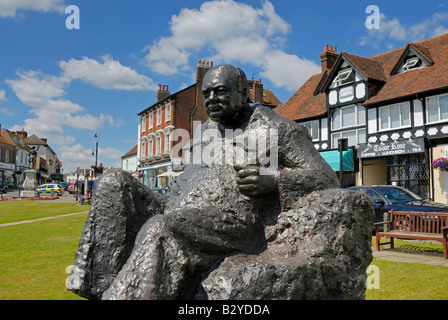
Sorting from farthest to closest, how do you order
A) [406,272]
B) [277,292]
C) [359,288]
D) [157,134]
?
[157,134] → [406,272] → [359,288] → [277,292]

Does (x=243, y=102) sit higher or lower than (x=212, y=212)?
higher

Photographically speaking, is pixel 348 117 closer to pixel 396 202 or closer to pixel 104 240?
pixel 396 202

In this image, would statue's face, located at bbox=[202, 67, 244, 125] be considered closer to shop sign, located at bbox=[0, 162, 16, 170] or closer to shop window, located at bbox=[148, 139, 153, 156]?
shop window, located at bbox=[148, 139, 153, 156]

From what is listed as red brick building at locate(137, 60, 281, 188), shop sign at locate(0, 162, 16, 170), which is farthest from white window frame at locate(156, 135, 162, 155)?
shop sign at locate(0, 162, 16, 170)

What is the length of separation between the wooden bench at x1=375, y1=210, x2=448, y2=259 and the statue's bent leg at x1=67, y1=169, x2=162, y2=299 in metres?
8.31

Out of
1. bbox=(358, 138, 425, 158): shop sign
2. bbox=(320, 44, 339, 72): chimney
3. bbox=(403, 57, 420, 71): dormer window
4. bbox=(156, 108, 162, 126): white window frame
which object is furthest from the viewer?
bbox=(156, 108, 162, 126): white window frame

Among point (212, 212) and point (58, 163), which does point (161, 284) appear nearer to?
point (212, 212)

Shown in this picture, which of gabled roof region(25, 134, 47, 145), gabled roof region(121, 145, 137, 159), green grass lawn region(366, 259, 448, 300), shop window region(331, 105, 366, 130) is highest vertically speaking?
gabled roof region(25, 134, 47, 145)

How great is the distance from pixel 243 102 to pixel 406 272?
559cm

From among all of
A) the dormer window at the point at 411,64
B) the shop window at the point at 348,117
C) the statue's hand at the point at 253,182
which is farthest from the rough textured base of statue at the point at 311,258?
the dormer window at the point at 411,64

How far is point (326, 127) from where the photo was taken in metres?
26.8

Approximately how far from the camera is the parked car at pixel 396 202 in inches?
468

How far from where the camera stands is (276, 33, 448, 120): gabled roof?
21.0 metres
